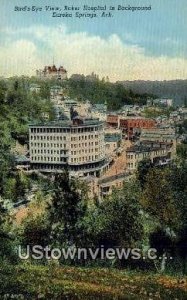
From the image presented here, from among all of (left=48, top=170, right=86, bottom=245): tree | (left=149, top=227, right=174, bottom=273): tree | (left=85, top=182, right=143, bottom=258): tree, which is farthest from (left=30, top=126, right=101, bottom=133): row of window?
(left=149, top=227, right=174, bottom=273): tree

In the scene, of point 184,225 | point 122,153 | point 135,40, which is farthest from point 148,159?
point 135,40

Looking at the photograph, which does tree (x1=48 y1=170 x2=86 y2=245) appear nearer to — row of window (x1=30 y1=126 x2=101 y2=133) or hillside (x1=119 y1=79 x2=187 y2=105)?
row of window (x1=30 y1=126 x2=101 y2=133)

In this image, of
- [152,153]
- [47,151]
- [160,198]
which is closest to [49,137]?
[47,151]

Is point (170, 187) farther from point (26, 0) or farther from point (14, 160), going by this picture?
point (26, 0)

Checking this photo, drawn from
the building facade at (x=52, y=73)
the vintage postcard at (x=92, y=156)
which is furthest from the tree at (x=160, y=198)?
the building facade at (x=52, y=73)

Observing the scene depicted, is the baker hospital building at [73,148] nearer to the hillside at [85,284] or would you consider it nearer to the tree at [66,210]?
the tree at [66,210]

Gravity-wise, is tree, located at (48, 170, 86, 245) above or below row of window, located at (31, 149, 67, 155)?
below

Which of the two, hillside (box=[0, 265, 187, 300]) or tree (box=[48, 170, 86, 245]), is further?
tree (box=[48, 170, 86, 245])

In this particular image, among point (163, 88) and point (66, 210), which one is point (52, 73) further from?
point (66, 210)
